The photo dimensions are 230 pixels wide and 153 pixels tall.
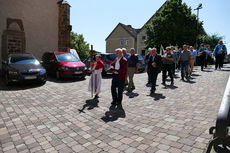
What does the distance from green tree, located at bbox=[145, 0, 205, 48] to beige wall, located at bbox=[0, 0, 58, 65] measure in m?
19.7

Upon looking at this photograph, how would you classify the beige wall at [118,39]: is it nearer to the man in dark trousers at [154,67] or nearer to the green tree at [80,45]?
the green tree at [80,45]

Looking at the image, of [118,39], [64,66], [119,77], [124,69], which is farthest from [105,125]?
[118,39]

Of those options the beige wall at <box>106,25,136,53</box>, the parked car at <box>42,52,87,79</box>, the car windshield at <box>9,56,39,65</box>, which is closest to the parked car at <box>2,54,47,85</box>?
the car windshield at <box>9,56,39,65</box>

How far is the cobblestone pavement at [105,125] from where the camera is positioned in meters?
3.10

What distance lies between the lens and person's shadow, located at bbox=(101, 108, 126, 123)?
174 inches

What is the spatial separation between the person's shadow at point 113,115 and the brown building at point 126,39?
3933 cm

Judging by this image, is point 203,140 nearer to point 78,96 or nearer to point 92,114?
point 92,114

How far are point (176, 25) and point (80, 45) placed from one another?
41172 mm

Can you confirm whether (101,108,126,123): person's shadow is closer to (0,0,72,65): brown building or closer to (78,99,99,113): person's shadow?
(78,99,99,113): person's shadow

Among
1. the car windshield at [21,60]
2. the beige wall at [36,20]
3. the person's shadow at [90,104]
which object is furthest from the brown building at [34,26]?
the person's shadow at [90,104]

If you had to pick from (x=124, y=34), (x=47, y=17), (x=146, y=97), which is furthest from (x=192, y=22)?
(x=146, y=97)

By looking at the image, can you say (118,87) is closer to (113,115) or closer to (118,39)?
(113,115)

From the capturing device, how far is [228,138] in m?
1.75

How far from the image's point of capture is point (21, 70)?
866cm
